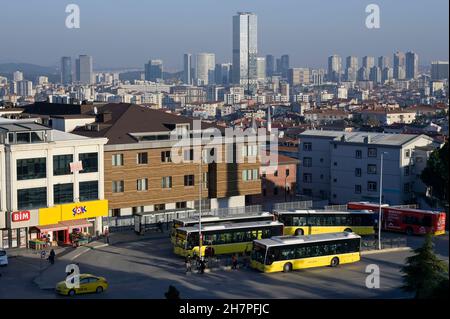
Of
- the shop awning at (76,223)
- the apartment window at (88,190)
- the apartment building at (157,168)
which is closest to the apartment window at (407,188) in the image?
the apartment building at (157,168)

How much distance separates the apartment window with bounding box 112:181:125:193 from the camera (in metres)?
33.6

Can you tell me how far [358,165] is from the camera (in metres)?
42.7

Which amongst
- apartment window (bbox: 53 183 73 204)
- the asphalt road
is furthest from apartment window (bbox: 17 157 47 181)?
the asphalt road

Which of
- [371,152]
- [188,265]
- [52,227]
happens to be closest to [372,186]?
[371,152]

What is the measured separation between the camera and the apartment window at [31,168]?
29.4 m

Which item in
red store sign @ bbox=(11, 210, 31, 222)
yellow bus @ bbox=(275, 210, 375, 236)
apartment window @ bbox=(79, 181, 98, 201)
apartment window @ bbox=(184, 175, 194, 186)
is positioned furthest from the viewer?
apartment window @ bbox=(184, 175, 194, 186)

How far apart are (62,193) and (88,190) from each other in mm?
1280

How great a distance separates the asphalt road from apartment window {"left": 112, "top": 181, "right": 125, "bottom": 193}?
5.11 metres

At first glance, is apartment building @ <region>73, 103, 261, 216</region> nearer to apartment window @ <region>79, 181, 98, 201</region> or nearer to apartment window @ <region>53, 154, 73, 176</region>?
apartment window @ <region>79, 181, 98, 201</region>

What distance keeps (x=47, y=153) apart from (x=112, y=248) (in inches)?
172

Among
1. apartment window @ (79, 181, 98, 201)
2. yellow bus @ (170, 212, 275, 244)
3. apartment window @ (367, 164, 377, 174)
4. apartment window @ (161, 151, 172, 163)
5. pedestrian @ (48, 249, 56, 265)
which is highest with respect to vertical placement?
apartment window @ (161, 151, 172, 163)

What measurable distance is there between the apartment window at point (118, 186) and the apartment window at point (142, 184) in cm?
75

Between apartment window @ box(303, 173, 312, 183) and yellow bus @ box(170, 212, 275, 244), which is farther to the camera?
apartment window @ box(303, 173, 312, 183)

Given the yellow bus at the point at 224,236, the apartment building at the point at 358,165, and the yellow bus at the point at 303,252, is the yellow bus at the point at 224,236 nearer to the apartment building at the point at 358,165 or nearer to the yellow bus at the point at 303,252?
the yellow bus at the point at 303,252
